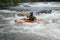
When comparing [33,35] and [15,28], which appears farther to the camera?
[15,28]

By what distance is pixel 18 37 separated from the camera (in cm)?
1123

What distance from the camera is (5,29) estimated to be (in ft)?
42.5

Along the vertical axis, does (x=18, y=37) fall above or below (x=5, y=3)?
above

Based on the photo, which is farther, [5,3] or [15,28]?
[5,3]

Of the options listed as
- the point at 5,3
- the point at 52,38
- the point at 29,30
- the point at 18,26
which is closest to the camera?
the point at 52,38

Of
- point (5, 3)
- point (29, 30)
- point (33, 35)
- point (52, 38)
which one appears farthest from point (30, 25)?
point (5, 3)

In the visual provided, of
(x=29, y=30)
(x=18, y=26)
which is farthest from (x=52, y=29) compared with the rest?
(x=18, y=26)

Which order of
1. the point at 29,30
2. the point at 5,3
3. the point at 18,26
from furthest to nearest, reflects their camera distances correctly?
the point at 5,3 < the point at 18,26 < the point at 29,30

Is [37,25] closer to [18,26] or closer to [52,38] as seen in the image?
[18,26]

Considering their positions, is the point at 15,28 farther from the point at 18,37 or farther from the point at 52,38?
the point at 52,38

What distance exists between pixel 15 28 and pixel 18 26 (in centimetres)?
52

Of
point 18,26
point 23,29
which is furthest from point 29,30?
point 18,26

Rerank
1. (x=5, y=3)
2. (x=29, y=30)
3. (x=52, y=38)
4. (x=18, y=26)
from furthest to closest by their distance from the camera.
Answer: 1. (x=5, y=3)
2. (x=18, y=26)
3. (x=29, y=30)
4. (x=52, y=38)

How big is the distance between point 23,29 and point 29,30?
470 mm
